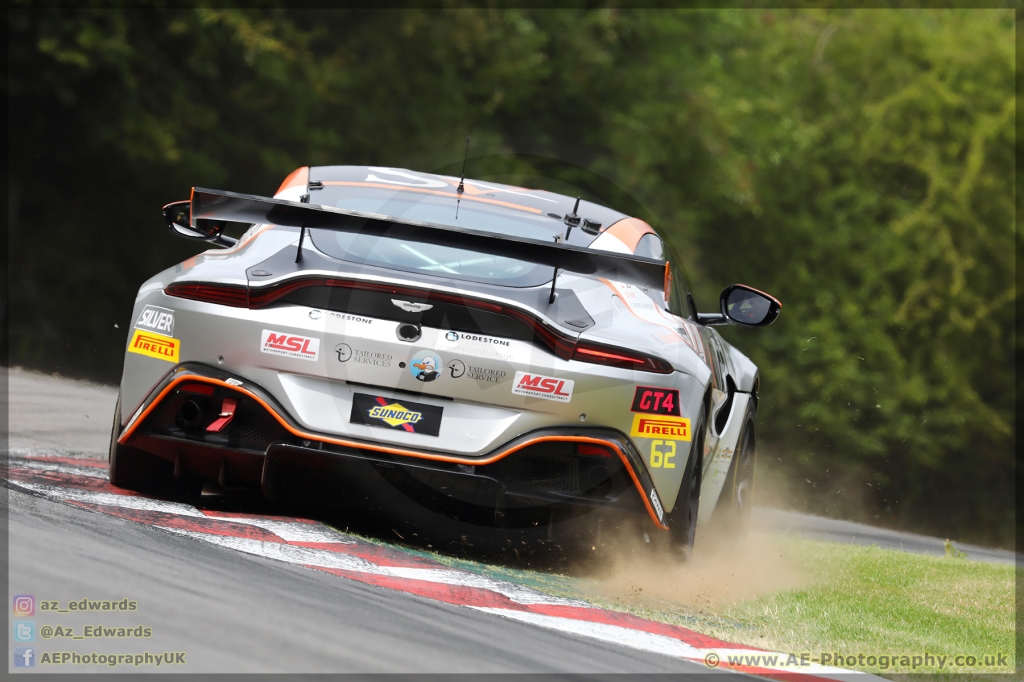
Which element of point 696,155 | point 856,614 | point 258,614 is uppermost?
point 696,155

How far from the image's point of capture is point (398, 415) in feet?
13.8

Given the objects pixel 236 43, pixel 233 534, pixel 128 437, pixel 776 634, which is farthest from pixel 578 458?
pixel 236 43

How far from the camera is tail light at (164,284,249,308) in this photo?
14.0 feet

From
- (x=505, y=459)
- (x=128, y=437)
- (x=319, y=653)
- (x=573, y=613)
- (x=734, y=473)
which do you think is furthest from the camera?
(x=734, y=473)

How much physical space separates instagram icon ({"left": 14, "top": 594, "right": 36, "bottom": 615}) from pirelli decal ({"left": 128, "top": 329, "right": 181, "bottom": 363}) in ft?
5.40

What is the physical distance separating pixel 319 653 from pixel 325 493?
5.58 ft

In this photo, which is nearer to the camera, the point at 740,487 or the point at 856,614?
the point at 856,614

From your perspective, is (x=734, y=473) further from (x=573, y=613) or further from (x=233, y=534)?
(x=233, y=534)

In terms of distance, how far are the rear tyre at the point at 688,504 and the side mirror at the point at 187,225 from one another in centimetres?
232

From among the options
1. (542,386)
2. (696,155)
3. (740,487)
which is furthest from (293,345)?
(696,155)

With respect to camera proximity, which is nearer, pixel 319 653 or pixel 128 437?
pixel 319 653

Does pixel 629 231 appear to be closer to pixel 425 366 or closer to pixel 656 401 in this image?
pixel 656 401

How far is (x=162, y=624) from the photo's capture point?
2.70m

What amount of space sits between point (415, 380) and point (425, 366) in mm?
60
